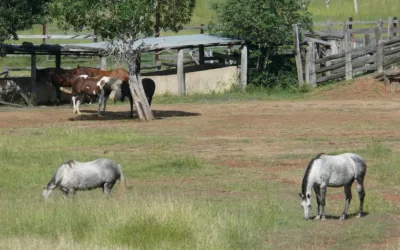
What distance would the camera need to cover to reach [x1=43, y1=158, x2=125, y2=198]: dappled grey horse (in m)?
16.4

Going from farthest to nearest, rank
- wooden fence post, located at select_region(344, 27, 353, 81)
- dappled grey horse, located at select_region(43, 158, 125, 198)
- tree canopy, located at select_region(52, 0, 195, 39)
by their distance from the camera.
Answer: wooden fence post, located at select_region(344, 27, 353, 81) → tree canopy, located at select_region(52, 0, 195, 39) → dappled grey horse, located at select_region(43, 158, 125, 198)

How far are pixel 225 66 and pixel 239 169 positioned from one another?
22322 mm

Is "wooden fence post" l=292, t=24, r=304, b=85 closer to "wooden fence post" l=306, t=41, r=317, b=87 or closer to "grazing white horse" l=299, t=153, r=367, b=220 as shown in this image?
"wooden fence post" l=306, t=41, r=317, b=87

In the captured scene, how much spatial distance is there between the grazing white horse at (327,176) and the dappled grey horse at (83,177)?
3.17m

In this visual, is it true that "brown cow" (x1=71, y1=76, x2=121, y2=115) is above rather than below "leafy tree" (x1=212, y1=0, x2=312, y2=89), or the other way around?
below

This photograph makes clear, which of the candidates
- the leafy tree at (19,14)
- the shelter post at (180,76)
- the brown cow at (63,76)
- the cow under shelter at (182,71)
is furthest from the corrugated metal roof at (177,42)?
the leafy tree at (19,14)

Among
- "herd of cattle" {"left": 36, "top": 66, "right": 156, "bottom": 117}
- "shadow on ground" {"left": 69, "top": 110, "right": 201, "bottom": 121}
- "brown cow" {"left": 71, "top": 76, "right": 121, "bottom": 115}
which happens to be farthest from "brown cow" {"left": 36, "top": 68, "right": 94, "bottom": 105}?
"shadow on ground" {"left": 69, "top": 110, "right": 201, "bottom": 121}

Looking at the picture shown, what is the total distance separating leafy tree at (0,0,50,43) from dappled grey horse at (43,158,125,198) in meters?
19.8

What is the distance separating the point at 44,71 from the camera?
41.1 meters

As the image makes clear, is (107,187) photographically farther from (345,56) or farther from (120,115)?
(345,56)

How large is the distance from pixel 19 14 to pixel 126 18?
6.71 m

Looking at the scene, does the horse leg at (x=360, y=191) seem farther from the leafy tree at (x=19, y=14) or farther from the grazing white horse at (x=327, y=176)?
the leafy tree at (x=19, y=14)

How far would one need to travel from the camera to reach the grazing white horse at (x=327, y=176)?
15.2 metres

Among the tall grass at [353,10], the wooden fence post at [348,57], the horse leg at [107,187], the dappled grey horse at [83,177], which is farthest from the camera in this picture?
the tall grass at [353,10]
